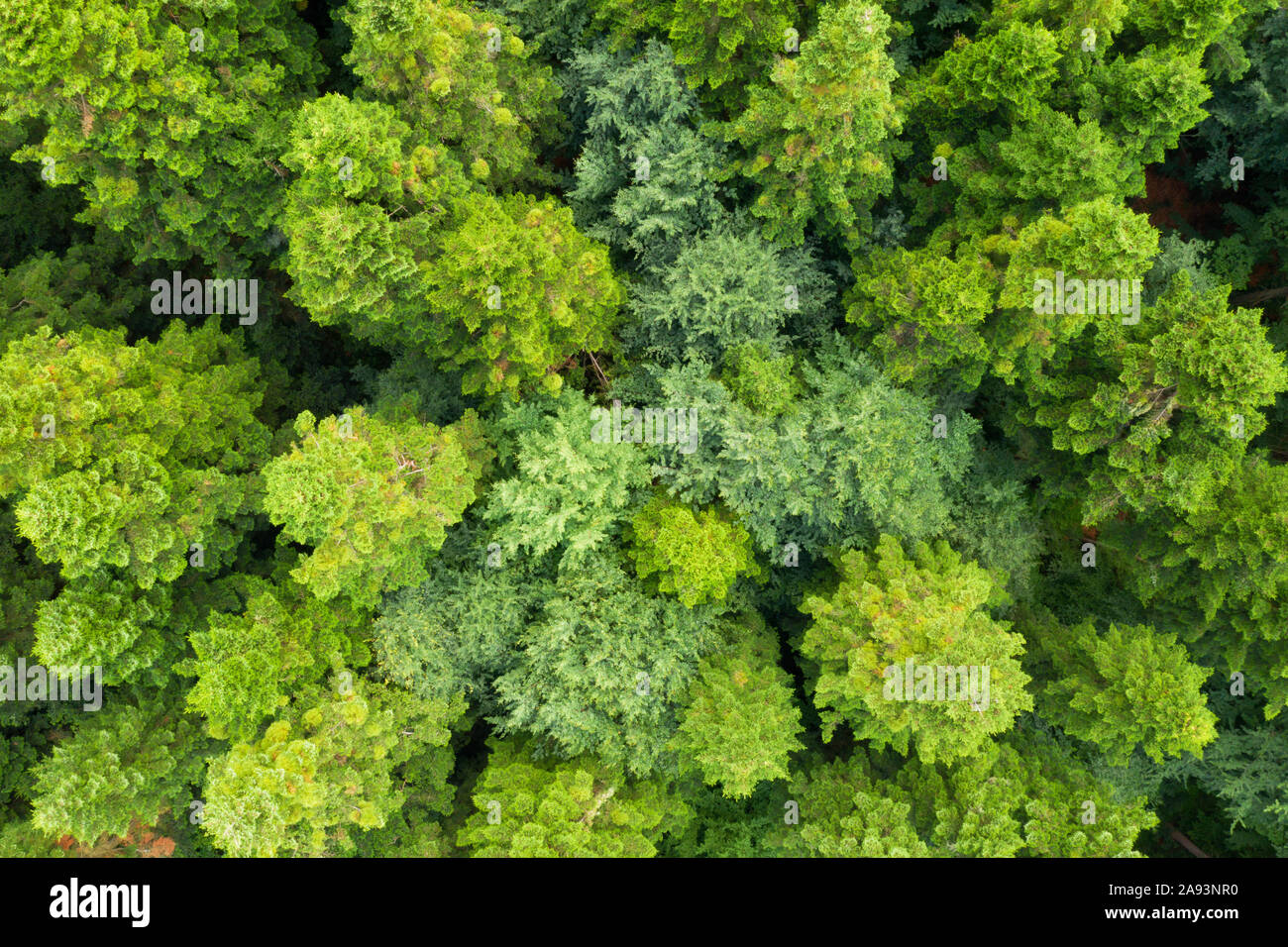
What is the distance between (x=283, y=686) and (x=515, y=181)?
40.0 feet

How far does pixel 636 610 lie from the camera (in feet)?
56.4

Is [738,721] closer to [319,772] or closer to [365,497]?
[319,772]

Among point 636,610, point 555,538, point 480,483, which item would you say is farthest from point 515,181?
point 636,610

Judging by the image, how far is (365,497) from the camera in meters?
13.9

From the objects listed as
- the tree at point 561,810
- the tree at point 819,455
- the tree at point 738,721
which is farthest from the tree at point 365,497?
the tree at point 738,721

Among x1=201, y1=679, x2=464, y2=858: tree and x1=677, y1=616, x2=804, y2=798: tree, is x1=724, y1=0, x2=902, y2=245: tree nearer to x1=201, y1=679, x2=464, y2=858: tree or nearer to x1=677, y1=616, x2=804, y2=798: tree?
x1=677, y1=616, x2=804, y2=798: tree

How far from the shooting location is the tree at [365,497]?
1349 centimetres

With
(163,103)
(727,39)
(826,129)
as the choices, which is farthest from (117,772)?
(727,39)

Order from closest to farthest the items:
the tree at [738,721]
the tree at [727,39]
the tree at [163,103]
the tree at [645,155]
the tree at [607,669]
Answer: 1. the tree at [163,103]
2. the tree at [738,721]
3. the tree at [727,39]
4. the tree at [607,669]
5. the tree at [645,155]

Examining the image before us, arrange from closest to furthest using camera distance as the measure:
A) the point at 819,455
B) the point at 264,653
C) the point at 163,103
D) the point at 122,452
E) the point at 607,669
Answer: the point at 122,452, the point at 163,103, the point at 264,653, the point at 607,669, the point at 819,455

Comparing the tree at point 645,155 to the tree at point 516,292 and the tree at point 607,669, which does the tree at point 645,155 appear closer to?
the tree at point 516,292

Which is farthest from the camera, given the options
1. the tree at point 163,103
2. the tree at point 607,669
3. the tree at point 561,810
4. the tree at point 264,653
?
the tree at point 607,669

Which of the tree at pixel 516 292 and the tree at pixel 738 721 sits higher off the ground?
the tree at pixel 516 292

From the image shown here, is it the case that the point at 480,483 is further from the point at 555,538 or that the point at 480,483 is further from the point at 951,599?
the point at 951,599
